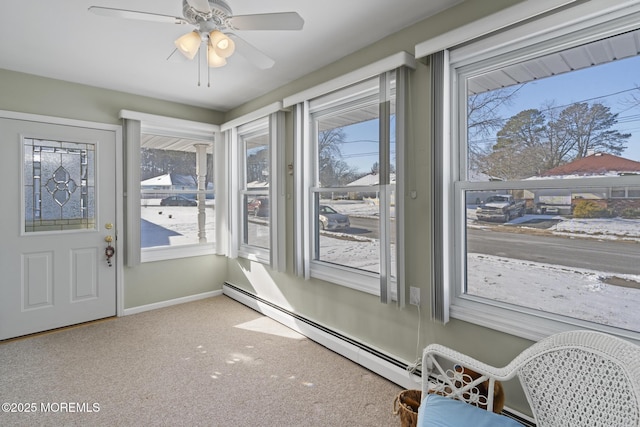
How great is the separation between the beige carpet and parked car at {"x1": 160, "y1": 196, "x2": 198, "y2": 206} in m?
1.40

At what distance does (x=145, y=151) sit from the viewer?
12.6 ft

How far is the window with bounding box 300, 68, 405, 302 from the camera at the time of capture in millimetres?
2307

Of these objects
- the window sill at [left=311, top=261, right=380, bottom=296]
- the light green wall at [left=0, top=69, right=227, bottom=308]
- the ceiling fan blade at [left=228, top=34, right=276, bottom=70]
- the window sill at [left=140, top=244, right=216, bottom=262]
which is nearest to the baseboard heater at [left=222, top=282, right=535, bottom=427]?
the window sill at [left=311, top=261, right=380, bottom=296]

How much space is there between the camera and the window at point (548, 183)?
1.54 m

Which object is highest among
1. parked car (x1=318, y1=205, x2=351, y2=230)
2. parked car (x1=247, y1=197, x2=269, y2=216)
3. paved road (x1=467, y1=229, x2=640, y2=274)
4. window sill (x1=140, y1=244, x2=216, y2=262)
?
parked car (x1=247, y1=197, x2=269, y2=216)

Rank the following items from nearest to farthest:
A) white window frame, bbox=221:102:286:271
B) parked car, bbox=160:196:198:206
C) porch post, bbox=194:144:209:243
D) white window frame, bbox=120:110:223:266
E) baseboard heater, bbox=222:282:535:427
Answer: baseboard heater, bbox=222:282:535:427 < white window frame, bbox=221:102:286:271 < white window frame, bbox=120:110:223:266 < parked car, bbox=160:196:198:206 < porch post, bbox=194:144:209:243

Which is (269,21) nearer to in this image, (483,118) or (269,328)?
(483,118)

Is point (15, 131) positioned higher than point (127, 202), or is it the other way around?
point (15, 131)

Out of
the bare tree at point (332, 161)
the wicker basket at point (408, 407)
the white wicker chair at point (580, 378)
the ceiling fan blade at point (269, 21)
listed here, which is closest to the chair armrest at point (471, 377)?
the white wicker chair at point (580, 378)

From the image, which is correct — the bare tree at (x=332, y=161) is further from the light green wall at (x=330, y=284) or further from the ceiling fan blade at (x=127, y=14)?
the ceiling fan blade at (x=127, y=14)

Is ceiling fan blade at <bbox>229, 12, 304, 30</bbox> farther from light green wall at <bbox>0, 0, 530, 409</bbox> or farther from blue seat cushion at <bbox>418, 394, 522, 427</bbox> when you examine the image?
blue seat cushion at <bbox>418, 394, 522, 427</bbox>

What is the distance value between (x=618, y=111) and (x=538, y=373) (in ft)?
4.12

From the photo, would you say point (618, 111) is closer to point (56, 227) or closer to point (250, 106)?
point (250, 106)

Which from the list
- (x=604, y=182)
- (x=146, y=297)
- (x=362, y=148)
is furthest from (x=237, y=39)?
(x=146, y=297)
